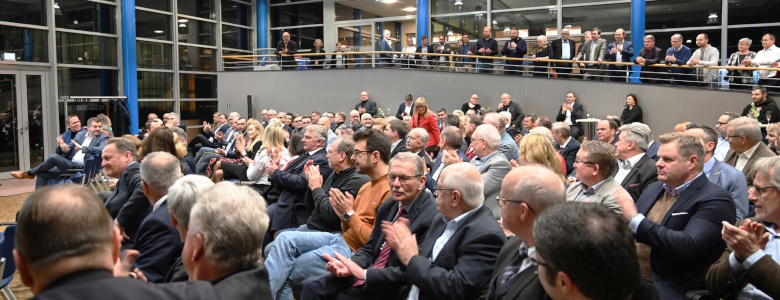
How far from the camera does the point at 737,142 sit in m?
4.56

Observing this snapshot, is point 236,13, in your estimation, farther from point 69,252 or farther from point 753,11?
point 69,252

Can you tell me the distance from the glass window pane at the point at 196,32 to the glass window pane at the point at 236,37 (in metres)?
0.38

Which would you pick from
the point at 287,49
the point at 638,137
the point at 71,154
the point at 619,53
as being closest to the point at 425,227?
the point at 638,137

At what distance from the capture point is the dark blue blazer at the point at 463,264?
102 inches

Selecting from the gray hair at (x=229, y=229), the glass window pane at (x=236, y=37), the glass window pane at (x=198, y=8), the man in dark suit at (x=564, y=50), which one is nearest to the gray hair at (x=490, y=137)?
the gray hair at (x=229, y=229)

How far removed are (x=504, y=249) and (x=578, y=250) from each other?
0.86 m

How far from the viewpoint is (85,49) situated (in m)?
13.9

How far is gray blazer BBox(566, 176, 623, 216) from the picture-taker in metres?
3.04

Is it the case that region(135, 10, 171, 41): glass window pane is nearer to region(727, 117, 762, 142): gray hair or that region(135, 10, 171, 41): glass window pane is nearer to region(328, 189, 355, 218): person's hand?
region(328, 189, 355, 218): person's hand

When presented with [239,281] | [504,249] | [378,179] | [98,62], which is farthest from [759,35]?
[98,62]

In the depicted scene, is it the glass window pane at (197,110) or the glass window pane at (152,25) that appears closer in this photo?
the glass window pane at (152,25)

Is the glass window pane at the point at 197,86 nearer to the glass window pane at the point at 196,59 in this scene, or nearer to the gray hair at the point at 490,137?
the glass window pane at the point at 196,59

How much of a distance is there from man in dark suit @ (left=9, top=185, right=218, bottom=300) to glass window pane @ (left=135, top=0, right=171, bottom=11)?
49.0 feet

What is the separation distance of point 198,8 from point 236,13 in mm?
1399
